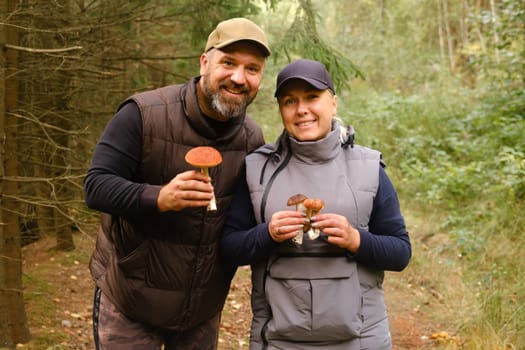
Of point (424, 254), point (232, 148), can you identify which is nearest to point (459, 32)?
point (424, 254)

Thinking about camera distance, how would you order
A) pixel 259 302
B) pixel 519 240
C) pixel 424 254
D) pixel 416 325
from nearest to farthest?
pixel 259 302
pixel 416 325
pixel 519 240
pixel 424 254

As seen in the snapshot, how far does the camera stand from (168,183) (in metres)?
2.42

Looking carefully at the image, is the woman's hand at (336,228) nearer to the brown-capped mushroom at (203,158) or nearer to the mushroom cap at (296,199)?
the mushroom cap at (296,199)

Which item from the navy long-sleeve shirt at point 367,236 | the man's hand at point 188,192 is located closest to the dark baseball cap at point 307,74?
the navy long-sleeve shirt at point 367,236

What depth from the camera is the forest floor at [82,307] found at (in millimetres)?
5312

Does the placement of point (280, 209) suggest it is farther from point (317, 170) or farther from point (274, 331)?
point (274, 331)

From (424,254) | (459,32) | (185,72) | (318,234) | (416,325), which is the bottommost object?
(416,325)

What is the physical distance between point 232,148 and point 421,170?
8.63 m

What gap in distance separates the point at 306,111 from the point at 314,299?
34.5 inches

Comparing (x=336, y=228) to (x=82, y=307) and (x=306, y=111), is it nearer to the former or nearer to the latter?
(x=306, y=111)

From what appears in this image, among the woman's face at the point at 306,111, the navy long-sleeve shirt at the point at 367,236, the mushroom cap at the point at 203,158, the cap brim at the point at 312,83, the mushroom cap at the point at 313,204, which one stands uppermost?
the cap brim at the point at 312,83

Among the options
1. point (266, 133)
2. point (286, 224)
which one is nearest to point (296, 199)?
point (286, 224)

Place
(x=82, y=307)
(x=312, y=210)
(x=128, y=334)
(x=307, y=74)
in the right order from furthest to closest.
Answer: (x=82, y=307), (x=128, y=334), (x=307, y=74), (x=312, y=210)

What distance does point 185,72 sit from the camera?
7516 mm
